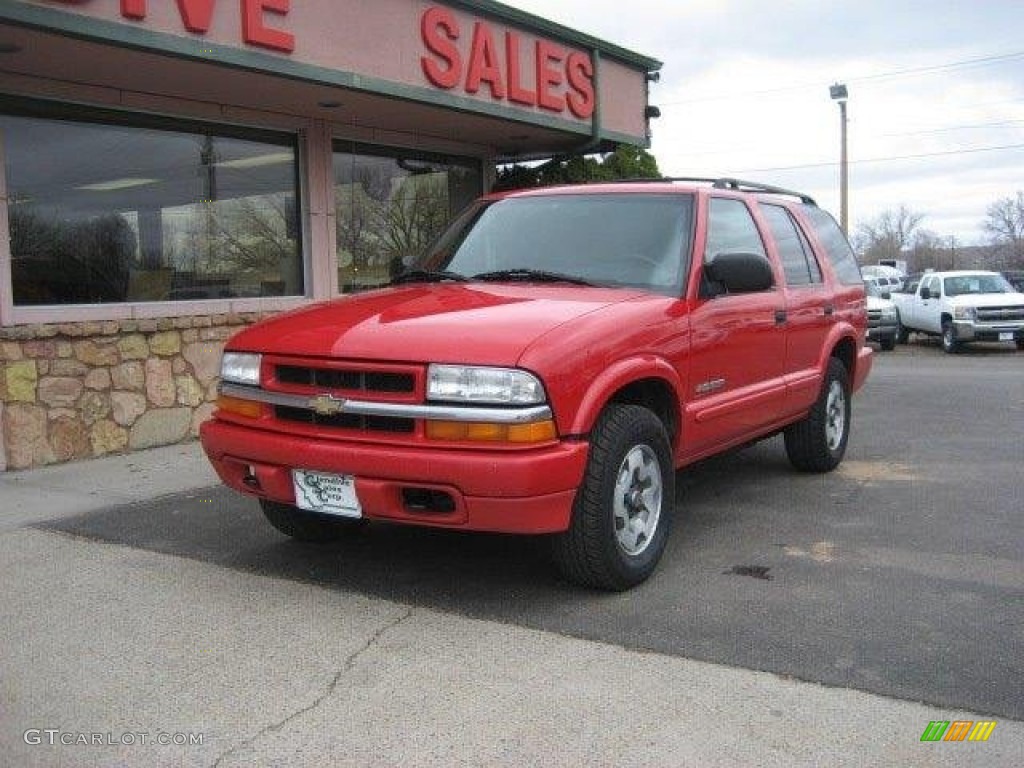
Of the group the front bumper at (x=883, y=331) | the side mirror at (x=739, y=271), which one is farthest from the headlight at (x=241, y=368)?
the front bumper at (x=883, y=331)

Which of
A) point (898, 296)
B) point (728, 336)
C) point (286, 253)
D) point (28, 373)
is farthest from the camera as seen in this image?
point (898, 296)

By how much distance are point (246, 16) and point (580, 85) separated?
14.6ft

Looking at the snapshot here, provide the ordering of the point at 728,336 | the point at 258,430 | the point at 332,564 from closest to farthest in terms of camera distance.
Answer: the point at 258,430 < the point at 332,564 < the point at 728,336

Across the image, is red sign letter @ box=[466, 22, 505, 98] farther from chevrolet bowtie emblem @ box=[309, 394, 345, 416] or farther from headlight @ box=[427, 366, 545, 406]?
headlight @ box=[427, 366, 545, 406]

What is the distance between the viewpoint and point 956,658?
3721 millimetres

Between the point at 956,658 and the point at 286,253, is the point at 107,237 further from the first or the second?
the point at 956,658

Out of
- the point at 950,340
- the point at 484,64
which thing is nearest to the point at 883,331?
the point at 950,340

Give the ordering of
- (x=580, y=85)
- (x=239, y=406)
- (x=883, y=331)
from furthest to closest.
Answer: (x=883, y=331), (x=580, y=85), (x=239, y=406)

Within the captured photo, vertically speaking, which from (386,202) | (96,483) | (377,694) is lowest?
Result: (377,694)

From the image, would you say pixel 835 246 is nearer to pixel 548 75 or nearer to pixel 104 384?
pixel 548 75

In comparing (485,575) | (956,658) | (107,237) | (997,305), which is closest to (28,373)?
(107,237)

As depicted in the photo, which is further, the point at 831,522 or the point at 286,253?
the point at 286,253

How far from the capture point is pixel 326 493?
423 cm

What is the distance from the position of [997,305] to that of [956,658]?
1748 cm
